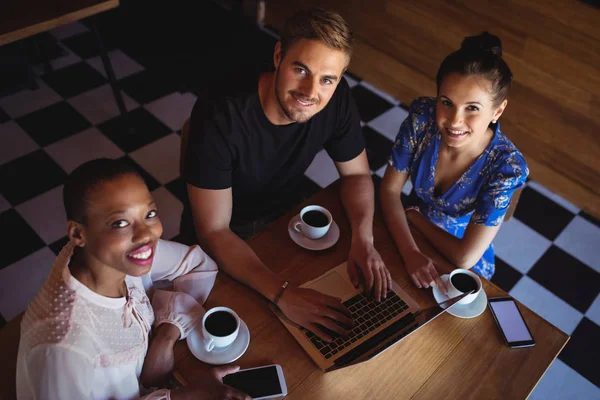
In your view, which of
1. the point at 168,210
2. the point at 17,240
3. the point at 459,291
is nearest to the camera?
the point at 459,291

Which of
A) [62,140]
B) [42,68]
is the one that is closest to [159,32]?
[42,68]

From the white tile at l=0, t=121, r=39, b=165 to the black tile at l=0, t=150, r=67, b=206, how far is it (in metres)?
0.04

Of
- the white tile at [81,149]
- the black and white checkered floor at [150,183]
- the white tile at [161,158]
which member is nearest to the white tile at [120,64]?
the black and white checkered floor at [150,183]

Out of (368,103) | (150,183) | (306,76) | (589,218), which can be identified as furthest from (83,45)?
(589,218)

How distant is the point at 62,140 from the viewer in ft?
9.59

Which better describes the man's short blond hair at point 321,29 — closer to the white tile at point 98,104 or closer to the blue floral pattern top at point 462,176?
the blue floral pattern top at point 462,176

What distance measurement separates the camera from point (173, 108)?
321 centimetres

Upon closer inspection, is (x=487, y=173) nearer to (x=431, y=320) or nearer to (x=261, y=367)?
(x=431, y=320)

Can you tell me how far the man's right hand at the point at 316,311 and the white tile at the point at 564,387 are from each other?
1322 mm

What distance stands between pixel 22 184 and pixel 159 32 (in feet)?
5.52

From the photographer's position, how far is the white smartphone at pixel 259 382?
3.75 ft

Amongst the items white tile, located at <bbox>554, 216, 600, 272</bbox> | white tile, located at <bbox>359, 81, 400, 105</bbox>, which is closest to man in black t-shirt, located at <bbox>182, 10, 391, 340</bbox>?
white tile, located at <bbox>554, 216, 600, 272</bbox>

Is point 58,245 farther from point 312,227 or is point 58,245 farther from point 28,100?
point 312,227

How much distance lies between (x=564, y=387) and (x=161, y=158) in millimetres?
2339
